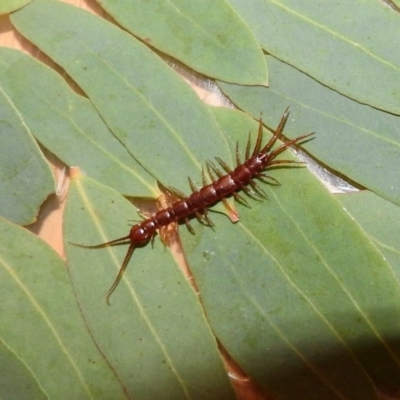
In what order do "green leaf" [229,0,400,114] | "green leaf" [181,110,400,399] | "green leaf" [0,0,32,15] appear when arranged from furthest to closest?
"green leaf" [0,0,32,15] → "green leaf" [229,0,400,114] → "green leaf" [181,110,400,399]

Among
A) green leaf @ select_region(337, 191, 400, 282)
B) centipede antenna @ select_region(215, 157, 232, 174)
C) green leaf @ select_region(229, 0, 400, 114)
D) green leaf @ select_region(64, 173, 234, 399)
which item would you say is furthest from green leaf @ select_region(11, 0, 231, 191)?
green leaf @ select_region(337, 191, 400, 282)

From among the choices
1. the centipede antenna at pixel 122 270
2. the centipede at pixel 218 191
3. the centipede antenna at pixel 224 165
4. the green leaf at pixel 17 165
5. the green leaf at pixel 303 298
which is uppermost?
the green leaf at pixel 17 165

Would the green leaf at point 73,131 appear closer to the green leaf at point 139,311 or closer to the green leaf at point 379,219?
the green leaf at point 139,311

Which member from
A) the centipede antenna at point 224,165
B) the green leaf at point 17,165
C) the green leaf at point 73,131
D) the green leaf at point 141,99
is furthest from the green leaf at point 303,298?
the green leaf at point 17,165

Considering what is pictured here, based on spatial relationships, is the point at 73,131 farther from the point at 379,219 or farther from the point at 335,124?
the point at 379,219

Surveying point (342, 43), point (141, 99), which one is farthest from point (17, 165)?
point (342, 43)

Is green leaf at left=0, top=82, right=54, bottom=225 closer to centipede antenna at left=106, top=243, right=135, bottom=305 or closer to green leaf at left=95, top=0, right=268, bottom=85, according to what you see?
centipede antenna at left=106, top=243, right=135, bottom=305

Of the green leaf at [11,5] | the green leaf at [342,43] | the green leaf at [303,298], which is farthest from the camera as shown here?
the green leaf at [11,5]
